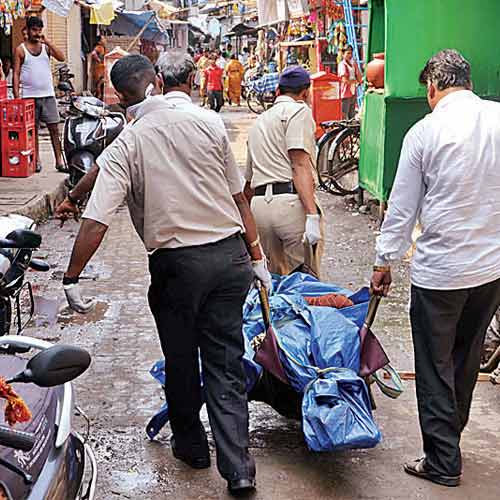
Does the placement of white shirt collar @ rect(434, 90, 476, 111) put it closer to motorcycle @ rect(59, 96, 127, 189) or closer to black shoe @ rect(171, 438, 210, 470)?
black shoe @ rect(171, 438, 210, 470)

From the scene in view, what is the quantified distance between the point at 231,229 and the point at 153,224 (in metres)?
0.36

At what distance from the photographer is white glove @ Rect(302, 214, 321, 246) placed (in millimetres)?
5859

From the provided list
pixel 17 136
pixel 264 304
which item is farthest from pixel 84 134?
pixel 264 304

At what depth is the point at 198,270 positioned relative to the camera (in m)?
3.99

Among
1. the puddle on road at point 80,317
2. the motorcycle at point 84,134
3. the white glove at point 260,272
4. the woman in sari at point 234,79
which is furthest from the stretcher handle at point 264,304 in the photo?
the woman in sari at point 234,79

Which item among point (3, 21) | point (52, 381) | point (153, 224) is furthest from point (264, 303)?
point (3, 21)

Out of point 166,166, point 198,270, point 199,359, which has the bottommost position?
point 199,359

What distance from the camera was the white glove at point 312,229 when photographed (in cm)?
586

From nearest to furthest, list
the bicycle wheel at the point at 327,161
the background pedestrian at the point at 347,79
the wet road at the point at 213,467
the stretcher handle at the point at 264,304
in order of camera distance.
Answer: the wet road at the point at 213,467
the stretcher handle at the point at 264,304
the bicycle wheel at the point at 327,161
the background pedestrian at the point at 347,79

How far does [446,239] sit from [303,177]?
6.21ft

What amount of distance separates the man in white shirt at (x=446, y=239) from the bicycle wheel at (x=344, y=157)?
7.81m

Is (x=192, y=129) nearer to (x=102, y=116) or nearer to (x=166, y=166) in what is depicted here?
(x=166, y=166)

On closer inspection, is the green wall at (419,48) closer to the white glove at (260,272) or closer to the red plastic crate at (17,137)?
the red plastic crate at (17,137)

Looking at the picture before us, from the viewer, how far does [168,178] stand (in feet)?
13.0
